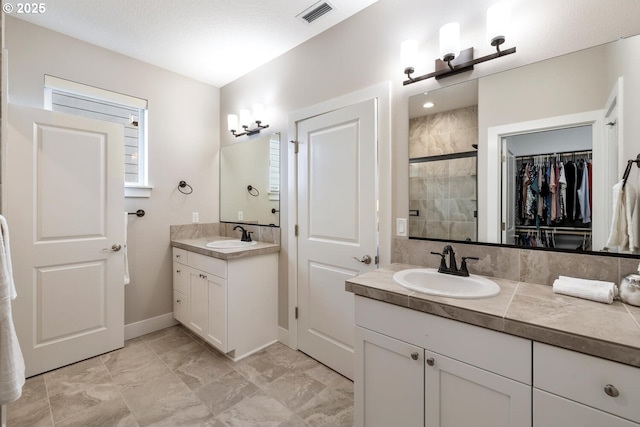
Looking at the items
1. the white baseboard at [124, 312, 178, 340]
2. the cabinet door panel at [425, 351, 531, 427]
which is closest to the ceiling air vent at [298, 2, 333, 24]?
the cabinet door panel at [425, 351, 531, 427]

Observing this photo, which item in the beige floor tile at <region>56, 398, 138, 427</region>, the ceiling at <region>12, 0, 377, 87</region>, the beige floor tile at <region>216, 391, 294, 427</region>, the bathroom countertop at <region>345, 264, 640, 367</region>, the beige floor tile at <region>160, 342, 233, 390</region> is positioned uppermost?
the ceiling at <region>12, 0, 377, 87</region>

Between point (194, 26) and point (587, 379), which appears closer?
point (587, 379)

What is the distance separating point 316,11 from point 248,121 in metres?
1.20

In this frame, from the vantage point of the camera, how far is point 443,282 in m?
1.52

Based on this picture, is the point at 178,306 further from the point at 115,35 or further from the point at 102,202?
the point at 115,35

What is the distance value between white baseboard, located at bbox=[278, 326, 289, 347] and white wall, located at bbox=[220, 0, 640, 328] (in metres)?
0.05

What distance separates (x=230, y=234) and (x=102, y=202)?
1203 mm

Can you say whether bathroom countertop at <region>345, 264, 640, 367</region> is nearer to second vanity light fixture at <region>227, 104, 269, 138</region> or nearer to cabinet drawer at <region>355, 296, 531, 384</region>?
cabinet drawer at <region>355, 296, 531, 384</region>

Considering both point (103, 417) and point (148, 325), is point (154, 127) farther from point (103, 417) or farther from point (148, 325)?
point (103, 417)

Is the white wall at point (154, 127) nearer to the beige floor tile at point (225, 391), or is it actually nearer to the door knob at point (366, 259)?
the beige floor tile at point (225, 391)

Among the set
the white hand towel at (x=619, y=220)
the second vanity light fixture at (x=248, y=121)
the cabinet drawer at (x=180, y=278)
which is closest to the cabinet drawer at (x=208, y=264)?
the cabinet drawer at (x=180, y=278)

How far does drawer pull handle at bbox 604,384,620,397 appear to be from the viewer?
81 cm

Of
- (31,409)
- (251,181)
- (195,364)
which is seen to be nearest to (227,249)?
(251,181)

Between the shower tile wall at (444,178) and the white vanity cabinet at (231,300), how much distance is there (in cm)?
137
